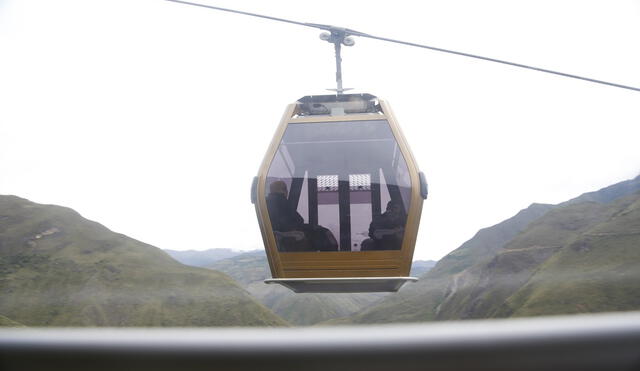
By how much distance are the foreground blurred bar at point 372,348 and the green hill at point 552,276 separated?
65974 mm

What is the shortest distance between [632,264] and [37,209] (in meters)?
147

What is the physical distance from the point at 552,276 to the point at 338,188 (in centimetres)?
12310

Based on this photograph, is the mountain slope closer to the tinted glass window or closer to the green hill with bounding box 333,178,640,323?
the green hill with bounding box 333,178,640,323

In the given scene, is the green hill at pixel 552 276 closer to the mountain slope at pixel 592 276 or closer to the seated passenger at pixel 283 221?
the mountain slope at pixel 592 276

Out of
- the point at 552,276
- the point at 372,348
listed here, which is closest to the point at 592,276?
the point at 552,276

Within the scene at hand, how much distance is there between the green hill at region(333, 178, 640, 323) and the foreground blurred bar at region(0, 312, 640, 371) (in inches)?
2597

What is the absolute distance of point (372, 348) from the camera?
700 millimetres

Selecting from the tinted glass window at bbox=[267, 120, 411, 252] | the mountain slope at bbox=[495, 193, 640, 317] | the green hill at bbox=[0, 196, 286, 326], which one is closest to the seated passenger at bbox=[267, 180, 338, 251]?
the tinted glass window at bbox=[267, 120, 411, 252]

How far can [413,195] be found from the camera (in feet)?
24.0

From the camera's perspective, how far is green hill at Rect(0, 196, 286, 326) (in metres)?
87.6

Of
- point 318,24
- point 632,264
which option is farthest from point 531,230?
point 318,24

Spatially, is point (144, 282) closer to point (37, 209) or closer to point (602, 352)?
point (37, 209)

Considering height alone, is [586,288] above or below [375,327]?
below

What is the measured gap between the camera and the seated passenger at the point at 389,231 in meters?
7.52
